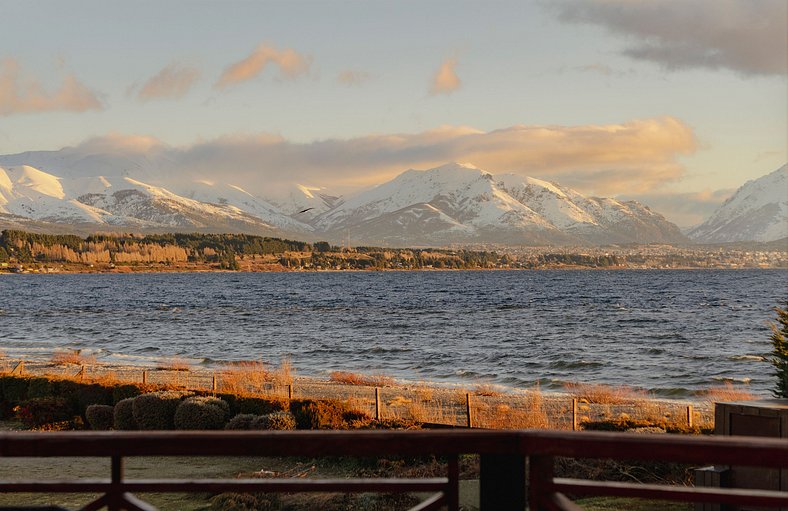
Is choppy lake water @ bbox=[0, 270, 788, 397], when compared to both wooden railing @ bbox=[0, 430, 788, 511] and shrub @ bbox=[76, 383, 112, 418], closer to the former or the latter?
shrub @ bbox=[76, 383, 112, 418]

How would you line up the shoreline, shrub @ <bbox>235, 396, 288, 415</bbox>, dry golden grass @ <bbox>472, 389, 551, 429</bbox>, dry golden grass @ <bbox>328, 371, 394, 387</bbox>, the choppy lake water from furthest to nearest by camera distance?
1. the choppy lake water
2. dry golden grass @ <bbox>328, 371, 394, 387</bbox>
3. the shoreline
4. dry golden grass @ <bbox>472, 389, 551, 429</bbox>
5. shrub @ <bbox>235, 396, 288, 415</bbox>

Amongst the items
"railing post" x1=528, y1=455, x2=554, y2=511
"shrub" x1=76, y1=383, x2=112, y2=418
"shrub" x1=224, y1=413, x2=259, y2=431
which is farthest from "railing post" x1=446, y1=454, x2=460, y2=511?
"shrub" x1=76, y1=383, x2=112, y2=418

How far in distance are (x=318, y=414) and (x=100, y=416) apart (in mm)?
7457

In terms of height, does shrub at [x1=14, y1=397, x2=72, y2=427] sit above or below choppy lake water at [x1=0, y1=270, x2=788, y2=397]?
above

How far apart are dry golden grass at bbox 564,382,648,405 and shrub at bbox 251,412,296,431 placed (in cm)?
1423

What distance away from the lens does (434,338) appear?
6994cm

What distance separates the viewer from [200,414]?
83.2ft

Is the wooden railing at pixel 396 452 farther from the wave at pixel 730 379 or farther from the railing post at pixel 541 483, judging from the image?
the wave at pixel 730 379

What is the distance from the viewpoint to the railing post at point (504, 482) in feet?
12.1

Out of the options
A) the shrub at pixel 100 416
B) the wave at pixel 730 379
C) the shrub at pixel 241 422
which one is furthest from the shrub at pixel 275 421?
the wave at pixel 730 379

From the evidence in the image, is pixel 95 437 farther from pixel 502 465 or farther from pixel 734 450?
pixel 734 450

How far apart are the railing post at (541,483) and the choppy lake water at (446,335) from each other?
2608cm

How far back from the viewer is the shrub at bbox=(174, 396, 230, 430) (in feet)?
82.9

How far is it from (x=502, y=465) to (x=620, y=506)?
489 inches
